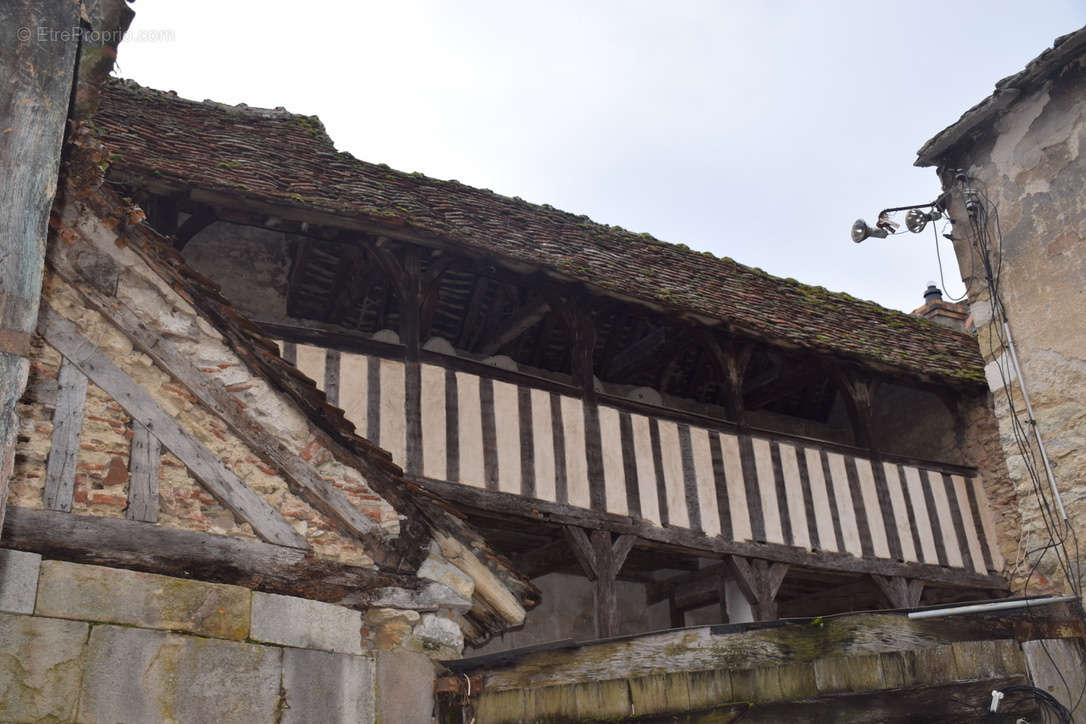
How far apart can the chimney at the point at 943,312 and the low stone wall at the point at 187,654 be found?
11.3 metres

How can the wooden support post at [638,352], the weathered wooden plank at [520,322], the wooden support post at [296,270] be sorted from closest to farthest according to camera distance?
the wooden support post at [296,270] → the weathered wooden plank at [520,322] → the wooden support post at [638,352]

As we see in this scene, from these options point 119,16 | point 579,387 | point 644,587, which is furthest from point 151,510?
point 644,587

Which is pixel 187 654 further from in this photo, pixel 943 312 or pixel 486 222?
pixel 943 312

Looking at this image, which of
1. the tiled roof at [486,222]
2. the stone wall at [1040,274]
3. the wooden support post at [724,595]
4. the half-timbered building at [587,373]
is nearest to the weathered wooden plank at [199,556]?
the half-timbered building at [587,373]

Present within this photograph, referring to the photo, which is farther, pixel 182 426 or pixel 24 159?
pixel 182 426

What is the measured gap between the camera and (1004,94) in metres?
7.60

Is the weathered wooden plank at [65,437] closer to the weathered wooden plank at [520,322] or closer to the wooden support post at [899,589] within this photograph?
the weathered wooden plank at [520,322]

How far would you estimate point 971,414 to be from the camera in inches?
394

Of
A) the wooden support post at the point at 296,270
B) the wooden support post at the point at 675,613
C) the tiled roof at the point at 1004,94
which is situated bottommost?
the wooden support post at the point at 675,613

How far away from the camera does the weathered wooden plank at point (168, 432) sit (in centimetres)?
421

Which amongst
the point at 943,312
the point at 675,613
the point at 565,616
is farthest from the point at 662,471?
the point at 943,312

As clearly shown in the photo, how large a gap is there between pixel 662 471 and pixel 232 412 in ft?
14.3

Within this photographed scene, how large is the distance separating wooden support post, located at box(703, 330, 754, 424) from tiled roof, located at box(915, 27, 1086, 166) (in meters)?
1.95

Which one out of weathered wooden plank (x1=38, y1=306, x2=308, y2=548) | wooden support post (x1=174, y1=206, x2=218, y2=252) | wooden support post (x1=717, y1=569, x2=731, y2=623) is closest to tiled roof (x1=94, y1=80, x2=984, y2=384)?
wooden support post (x1=174, y1=206, x2=218, y2=252)
